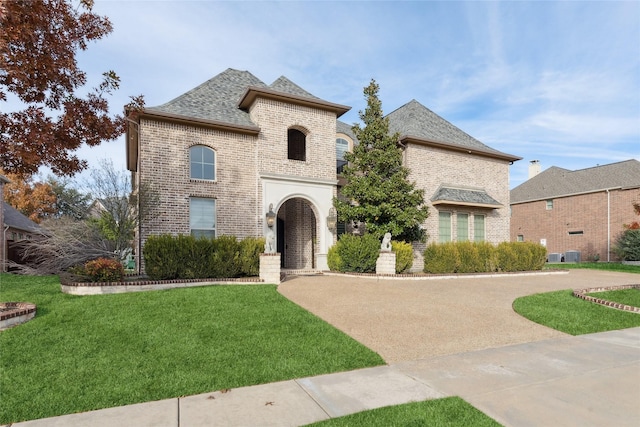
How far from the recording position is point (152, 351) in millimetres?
5254

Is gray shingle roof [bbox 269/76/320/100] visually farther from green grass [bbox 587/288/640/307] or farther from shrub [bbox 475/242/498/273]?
green grass [bbox 587/288/640/307]

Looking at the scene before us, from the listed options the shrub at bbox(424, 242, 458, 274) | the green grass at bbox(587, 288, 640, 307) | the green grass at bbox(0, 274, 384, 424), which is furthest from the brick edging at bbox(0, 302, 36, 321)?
the shrub at bbox(424, 242, 458, 274)

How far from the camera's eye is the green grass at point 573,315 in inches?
279

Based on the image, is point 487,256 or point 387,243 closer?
point 387,243

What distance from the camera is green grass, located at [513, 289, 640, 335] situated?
7082 millimetres

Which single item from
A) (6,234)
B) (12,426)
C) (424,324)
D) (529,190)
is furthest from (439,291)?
(529,190)

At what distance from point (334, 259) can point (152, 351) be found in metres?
10.0

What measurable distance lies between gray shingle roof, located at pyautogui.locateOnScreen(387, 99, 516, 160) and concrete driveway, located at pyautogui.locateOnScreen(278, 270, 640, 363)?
868 centimetres

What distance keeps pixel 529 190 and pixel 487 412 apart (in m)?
34.6

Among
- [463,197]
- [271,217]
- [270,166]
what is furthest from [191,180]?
[463,197]

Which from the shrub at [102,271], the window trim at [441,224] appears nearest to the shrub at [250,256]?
the shrub at [102,271]

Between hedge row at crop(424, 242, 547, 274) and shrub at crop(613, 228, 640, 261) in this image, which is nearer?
hedge row at crop(424, 242, 547, 274)

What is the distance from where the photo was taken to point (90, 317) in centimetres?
688

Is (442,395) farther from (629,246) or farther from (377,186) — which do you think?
(629,246)
